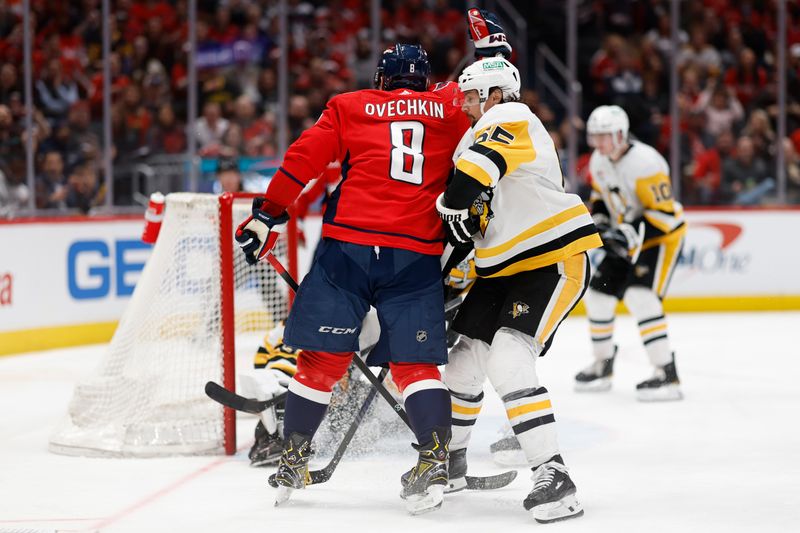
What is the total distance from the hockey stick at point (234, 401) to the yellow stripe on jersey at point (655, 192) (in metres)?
2.10

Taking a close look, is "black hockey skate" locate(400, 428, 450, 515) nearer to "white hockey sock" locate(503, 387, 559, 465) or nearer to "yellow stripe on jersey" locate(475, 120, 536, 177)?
"white hockey sock" locate(503, 387, 559, 465)

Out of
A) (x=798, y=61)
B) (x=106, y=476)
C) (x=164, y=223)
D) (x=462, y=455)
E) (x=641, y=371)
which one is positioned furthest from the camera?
(x=798, y=61)

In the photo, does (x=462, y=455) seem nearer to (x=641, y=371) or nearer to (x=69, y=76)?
(x=641, y=371)

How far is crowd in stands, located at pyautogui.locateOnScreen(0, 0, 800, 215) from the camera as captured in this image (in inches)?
294

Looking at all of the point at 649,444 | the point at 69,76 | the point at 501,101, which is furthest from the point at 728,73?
the point at 501,101

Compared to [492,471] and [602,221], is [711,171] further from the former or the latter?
[492,471]

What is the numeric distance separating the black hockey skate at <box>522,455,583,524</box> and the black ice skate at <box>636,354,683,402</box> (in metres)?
1.99

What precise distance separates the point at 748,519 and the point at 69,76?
6.26 meters

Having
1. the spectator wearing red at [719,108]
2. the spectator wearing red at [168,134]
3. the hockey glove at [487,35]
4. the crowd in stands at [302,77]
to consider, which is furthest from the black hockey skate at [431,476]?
the spectator wearing red at [719,108]

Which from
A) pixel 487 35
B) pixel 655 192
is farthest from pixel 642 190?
pixel 487 35

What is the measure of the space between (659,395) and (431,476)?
2145 millimetres

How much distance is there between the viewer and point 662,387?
484 centimetres

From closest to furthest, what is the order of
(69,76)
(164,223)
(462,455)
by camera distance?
(462,455), (164,223), (69,76)

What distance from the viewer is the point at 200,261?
3.94m
